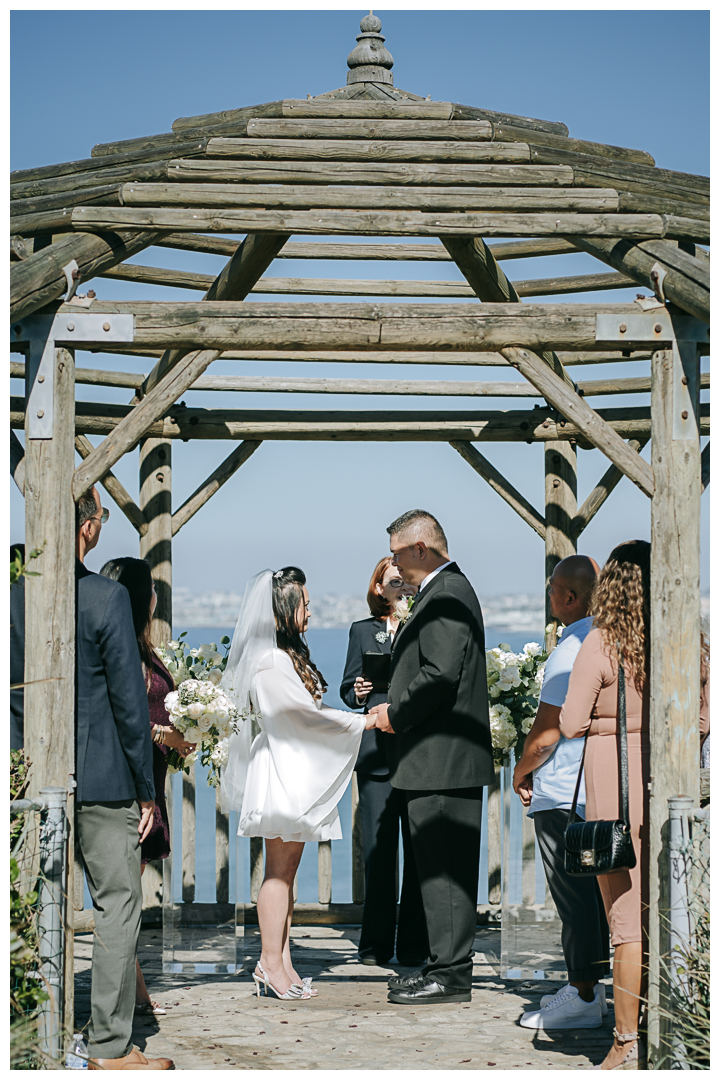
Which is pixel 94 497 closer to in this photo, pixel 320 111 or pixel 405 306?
pixel 405 306

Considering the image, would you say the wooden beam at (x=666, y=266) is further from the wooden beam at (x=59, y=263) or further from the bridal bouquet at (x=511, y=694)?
the bridal bouquet at (x=511, y=694)

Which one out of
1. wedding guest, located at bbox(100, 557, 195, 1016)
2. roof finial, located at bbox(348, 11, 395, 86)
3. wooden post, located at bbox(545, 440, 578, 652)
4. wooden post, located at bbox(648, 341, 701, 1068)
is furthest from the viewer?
wooden post, located at bbox(545, 440, 578, 652)

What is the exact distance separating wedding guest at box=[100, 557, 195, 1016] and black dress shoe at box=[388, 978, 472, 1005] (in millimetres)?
1177

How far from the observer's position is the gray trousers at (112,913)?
454cm

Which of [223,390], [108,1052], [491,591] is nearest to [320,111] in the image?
[223,390]

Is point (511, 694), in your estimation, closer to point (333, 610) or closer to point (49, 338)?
point (49, 338)

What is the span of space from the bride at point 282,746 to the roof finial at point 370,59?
2.70 meters

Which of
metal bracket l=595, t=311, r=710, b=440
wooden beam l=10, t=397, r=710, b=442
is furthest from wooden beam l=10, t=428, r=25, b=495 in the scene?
metal bracket l=595, t=311, r=710, b=440

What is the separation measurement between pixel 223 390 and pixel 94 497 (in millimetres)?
3385

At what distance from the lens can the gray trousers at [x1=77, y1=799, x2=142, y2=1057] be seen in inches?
179

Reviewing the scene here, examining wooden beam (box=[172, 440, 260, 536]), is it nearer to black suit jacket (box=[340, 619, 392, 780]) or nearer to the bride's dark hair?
black suit jacket (box=[340, 619, 392, 780])

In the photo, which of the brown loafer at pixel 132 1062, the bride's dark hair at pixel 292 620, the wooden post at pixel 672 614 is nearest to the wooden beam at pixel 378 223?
the wooden post at pixel 672 614

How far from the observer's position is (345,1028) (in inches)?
215

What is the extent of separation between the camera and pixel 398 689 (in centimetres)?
584
